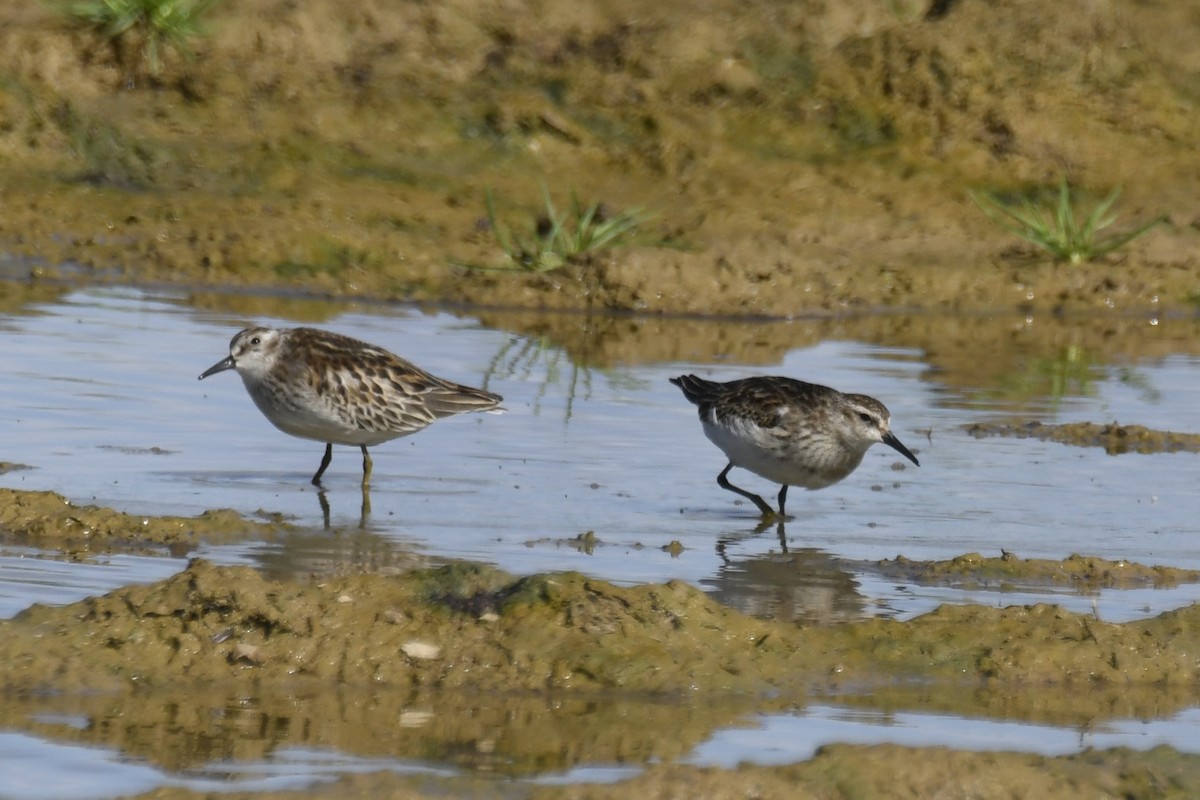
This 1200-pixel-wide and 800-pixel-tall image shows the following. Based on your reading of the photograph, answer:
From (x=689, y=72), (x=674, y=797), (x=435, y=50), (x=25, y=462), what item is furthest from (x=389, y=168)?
(x=674, y=797)

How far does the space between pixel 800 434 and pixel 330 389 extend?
7.57 ft

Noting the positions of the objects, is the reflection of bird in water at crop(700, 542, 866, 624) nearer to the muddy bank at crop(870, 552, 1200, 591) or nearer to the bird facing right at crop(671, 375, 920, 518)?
the muddy bank at crop(870, 552, 1200, 591)

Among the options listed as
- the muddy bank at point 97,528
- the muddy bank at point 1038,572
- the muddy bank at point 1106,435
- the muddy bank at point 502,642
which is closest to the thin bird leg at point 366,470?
the muddy bank at point 97,528

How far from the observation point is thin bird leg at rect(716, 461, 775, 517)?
32.4 ft

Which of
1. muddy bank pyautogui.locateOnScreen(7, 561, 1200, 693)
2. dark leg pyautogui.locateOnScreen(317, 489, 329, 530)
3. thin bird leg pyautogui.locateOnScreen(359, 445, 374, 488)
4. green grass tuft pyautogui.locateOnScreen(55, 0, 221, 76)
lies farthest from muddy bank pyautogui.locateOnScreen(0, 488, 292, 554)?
green grass tuft pyautogui.locateOnScreen(55, 0, 221, 76)

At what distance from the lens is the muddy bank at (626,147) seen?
16312mm

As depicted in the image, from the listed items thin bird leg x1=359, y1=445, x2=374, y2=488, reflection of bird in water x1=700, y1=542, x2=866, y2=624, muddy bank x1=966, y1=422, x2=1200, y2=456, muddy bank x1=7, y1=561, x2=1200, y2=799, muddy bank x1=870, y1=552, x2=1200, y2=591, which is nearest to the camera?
muddy bank x1=7, y1=561, x2=1200, y2=799

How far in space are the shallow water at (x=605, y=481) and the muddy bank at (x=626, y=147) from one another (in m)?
2.17

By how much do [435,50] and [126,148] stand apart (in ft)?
10.2

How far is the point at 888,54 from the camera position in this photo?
18.9 metres

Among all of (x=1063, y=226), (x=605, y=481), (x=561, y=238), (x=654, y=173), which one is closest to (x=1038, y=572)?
(x=605, y=481)

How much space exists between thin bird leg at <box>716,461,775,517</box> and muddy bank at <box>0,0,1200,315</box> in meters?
5.60

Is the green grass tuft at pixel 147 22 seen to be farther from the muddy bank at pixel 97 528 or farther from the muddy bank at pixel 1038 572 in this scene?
the muddy bank at pixel 1038 572

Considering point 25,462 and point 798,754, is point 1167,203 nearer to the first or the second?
point 25,462
